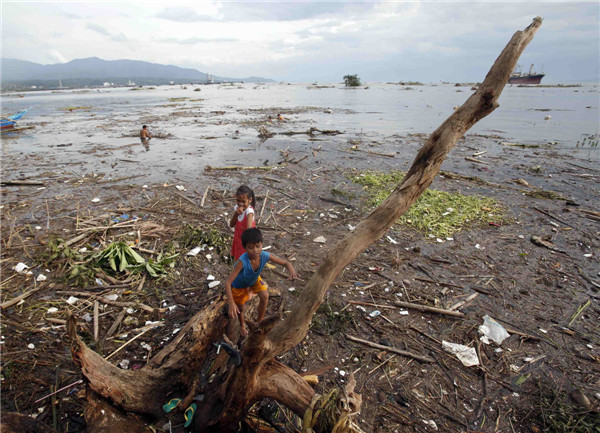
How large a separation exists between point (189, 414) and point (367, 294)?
3155 millimetres

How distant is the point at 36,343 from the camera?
12.5ft

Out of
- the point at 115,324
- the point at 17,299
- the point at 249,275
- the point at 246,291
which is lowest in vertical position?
the point at 115,324

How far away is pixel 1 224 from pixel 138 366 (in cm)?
567

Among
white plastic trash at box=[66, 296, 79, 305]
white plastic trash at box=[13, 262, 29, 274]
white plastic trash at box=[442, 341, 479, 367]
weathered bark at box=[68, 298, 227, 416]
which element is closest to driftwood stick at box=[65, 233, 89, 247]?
white plastic trash at box=[13, 262, 29, 274]

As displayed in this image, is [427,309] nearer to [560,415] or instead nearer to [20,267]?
[560,415]

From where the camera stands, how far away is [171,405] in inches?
112

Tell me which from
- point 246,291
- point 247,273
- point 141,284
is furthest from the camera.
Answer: point 141,284

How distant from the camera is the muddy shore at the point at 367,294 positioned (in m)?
3.32

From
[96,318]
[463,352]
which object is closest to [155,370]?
[96,318]

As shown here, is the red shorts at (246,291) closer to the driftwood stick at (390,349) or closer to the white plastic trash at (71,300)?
the driftwood stick at (390,349)

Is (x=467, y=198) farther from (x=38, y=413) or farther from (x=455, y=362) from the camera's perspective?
(x=38, y=413)

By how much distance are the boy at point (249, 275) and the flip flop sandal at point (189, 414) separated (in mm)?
927

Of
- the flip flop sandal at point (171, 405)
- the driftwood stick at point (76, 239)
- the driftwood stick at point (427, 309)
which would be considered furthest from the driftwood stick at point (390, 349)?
the driftwood stick at point (76, 239)

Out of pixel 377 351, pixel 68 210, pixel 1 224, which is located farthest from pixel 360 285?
pixel 1 224
